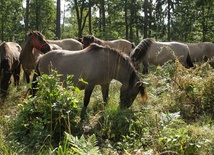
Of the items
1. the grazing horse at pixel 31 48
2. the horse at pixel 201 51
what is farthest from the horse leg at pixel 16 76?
the horse at pixel 201 51

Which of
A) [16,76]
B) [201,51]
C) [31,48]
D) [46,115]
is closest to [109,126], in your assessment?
[46,115]

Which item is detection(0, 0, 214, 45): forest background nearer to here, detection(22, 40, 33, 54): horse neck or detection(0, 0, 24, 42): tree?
detection(0, 0, 24, 42): tree

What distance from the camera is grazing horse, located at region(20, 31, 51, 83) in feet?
22.4

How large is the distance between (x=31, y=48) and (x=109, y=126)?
4359mm

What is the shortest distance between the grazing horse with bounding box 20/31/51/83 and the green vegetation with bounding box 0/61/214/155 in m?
2.56

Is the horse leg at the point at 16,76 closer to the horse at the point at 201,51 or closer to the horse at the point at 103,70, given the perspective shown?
the horse at the point at 103,70

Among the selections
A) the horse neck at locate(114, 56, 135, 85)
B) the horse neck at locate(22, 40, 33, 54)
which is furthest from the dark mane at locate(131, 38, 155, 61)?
the horse neck at locate(114, 56, 135, 85)

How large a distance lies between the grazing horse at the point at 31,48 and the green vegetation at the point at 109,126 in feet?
8.40

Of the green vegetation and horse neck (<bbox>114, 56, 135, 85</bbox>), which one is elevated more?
horse neck (<bbox>114, 56, 135, 85</bbox>)

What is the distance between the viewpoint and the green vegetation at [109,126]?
305 centimetres

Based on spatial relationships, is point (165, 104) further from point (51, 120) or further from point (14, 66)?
point (14, 66)

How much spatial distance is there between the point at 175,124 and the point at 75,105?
154 centimetres

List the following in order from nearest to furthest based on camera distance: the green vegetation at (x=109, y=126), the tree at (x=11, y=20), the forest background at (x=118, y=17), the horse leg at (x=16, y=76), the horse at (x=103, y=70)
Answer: the green vegetation at (x=109, y=126)
the horse at (x=103, y=70)
the horse leg at (x=16, y=76)
the forest background at (x=118, y=17)
the tree at (x=11, y=20)

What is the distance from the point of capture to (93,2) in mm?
25031
